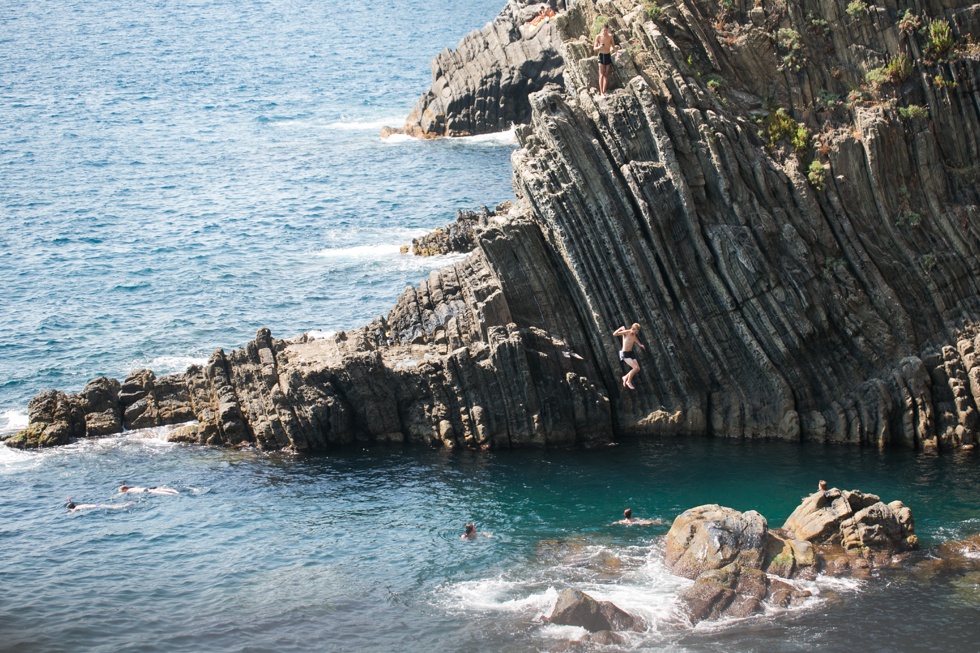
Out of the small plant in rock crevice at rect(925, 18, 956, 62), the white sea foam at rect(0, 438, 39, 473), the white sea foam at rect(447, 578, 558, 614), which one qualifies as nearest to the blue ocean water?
the white sea foam at rect(0, 438, 39, 473)

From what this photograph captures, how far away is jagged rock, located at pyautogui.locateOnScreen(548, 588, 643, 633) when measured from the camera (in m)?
27.8

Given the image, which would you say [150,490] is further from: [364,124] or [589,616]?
[364,124]

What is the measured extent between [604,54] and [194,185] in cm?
5047

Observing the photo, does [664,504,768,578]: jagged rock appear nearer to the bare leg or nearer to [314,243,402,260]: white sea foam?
the bare leg

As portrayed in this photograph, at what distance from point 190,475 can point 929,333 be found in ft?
92.6

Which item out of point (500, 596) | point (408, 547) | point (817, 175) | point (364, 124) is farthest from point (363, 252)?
point (500, 596)

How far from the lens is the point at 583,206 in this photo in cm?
4100

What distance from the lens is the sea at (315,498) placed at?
28438mm

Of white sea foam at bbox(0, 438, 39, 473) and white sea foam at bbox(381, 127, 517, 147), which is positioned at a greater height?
white sea foam at bbox(381, 127, 517, 147)

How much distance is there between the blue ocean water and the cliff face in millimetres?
13508

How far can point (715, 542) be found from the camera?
100ft

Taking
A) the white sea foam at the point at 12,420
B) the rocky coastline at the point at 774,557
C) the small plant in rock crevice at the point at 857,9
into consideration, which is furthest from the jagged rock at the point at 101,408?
the small plant in rock crevice at the point at 857,9

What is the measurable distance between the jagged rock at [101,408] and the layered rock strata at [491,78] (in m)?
54.8

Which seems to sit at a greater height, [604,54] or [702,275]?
[604,54]
